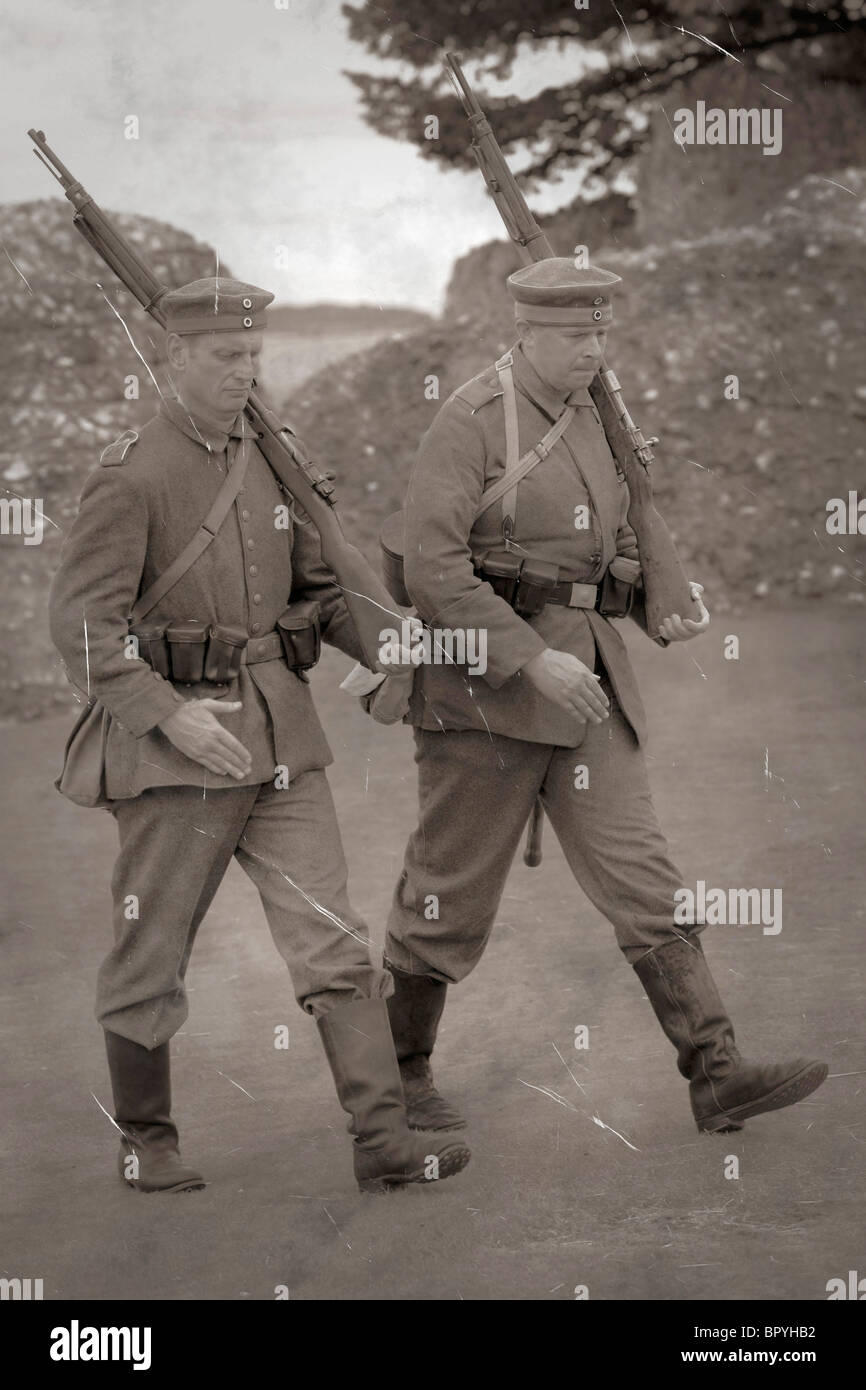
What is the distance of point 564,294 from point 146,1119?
2.10 metres

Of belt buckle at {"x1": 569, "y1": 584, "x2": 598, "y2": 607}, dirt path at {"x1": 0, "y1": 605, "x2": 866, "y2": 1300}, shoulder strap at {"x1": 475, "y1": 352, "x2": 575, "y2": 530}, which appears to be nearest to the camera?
dirt path at {"x1": 0, "y1": 605, "x2": 866, "y2": 1300}

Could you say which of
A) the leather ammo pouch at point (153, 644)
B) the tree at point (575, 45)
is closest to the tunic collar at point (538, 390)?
the leather ammo pouch at point (153, 644)

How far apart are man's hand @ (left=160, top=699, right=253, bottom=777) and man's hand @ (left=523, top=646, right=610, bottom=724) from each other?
27.3 inches

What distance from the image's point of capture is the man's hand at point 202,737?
163 inches

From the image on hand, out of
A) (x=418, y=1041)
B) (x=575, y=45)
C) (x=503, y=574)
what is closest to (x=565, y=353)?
(x=503, y=574)

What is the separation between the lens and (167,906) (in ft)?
14.0

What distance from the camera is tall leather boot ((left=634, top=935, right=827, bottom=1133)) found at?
A: 14.4 feet

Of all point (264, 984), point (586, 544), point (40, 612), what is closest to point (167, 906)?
point (586, 544)

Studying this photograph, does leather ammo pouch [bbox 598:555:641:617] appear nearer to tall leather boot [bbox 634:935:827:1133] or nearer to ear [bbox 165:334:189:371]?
tall leather boot [bbox 634:935:827:1133]

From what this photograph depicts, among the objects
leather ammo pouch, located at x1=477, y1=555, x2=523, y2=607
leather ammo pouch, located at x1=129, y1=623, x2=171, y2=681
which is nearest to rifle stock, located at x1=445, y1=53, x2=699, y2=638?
leather ammo pouch, located at x1=477, y1=555, x2=523, y2=607

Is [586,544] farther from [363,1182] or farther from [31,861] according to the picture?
[31,861]

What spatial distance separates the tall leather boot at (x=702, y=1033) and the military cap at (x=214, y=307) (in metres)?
1.70

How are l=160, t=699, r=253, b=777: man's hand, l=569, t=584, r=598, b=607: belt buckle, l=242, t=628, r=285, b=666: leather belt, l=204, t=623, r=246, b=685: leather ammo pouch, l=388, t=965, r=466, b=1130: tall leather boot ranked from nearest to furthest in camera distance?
1. l=160, t=699, r=253, b=777: man's hand
2. l=204, t=623, r=246, b=685: leather ammo pouch
3. l=242, t=628, r=285, b=666: leather belt
4. l=569, t=584, r=598, b=607: belt buckle
5. l=388, t=965, r=466, b=1130: tall leather boot
